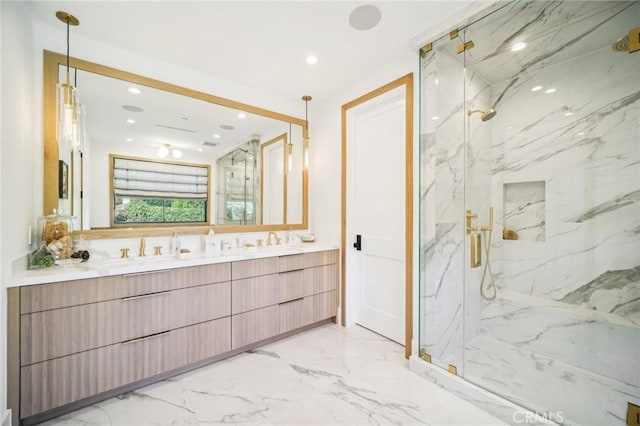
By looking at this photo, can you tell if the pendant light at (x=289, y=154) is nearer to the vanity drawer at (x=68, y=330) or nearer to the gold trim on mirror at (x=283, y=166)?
the gold trim on mirror at (x=283, y=166)

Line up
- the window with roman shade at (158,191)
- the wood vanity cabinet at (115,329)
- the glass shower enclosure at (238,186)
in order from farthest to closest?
the glass shower enclosure at (238,186), the window with roman shade at (158,191), the wood vanity cabinet at (115,329)

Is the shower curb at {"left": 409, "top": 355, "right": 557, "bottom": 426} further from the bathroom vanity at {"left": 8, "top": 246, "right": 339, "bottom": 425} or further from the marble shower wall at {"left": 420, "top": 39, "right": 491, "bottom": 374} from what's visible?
the bathroom vanity at {"left": 8, "top": 246, "right": 339, "bottom": 425}

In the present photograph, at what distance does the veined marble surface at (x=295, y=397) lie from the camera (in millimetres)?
1611

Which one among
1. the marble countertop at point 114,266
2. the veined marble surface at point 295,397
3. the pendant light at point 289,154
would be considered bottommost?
the veined marble surface at point 295,397

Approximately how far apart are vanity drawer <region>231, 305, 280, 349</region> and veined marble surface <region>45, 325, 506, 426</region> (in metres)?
0.15

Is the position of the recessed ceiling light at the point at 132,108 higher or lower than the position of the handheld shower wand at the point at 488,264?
higher

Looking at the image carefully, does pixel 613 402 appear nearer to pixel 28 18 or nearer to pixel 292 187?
pixel 292 187

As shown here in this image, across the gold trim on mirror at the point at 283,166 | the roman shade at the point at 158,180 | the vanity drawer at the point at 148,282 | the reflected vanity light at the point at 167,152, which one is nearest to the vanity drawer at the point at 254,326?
the vanity drawer at the point at 148,282

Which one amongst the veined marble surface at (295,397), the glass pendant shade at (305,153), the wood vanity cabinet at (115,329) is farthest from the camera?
the glass pendant shade at (305,153)

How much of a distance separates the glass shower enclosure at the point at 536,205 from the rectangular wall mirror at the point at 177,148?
5.26ft

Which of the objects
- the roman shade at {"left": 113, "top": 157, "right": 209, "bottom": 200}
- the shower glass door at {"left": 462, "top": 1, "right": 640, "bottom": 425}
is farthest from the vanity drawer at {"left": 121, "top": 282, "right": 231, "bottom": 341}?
the shower glass door at {"left": 462, "top": 1, "right": 640, "bottom": 425}

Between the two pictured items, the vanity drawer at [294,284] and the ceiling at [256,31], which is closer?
the ceiling at [256,31]

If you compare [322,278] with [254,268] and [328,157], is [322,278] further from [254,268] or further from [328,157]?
[328,157]

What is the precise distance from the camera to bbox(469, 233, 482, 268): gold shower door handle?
7.31ft
